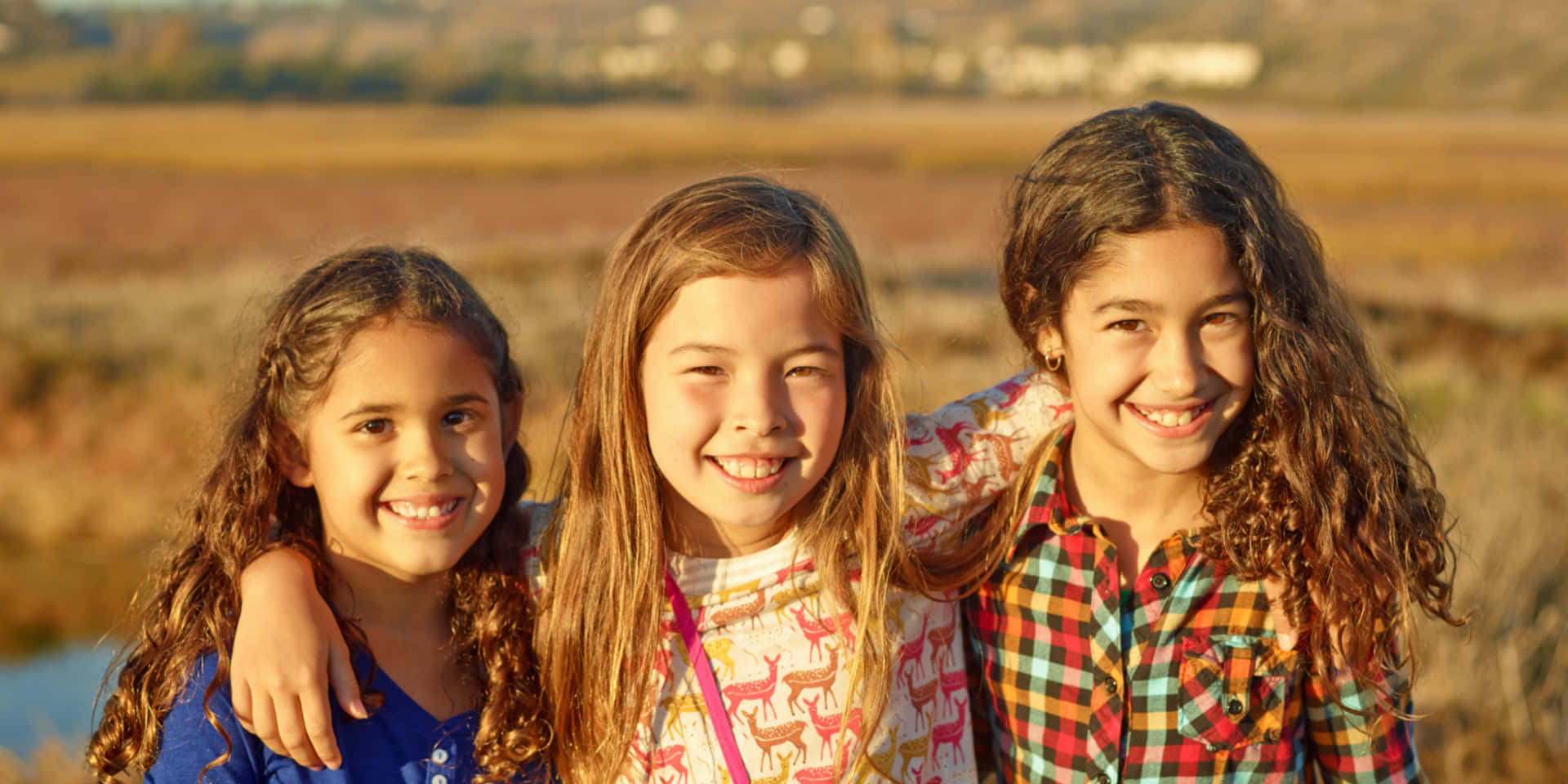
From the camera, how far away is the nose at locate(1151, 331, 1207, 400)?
2.01m

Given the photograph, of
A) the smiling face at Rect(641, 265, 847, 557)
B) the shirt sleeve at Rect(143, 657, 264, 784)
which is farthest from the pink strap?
the shirt sleeve at Rect(143, 657, 264, 784)

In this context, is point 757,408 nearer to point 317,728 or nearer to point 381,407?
point 381,407

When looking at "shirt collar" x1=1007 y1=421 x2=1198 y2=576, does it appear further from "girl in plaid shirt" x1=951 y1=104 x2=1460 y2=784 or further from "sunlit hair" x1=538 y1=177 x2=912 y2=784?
"sunlit hair" x1=538 y1=177 x2=912 y2=784

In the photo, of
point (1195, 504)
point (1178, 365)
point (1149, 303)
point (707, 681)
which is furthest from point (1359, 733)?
point (707, 681)

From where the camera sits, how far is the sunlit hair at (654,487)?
2100mm

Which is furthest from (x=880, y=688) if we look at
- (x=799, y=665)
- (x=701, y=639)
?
(x=701, y=639)

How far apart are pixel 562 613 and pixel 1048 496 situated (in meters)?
0.92

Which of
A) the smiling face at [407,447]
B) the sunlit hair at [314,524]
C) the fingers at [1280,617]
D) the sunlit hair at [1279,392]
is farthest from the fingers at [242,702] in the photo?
the fingers at [1280,617]

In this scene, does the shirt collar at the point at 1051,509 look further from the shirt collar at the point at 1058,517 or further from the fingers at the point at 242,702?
the fingers at the point at 242,702

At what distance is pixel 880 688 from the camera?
210cm

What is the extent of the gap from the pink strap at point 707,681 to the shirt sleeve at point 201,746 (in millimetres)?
714

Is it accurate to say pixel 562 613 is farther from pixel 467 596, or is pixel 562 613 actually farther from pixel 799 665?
pixel 799 665

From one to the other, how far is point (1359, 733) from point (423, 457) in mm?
1720

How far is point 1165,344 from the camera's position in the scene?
6.68ft
